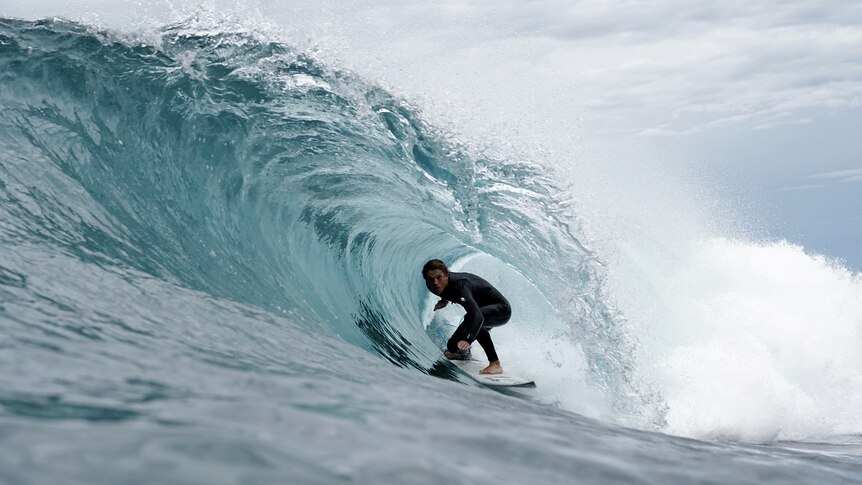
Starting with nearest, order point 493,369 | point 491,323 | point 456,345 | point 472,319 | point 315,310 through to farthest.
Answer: point 315,310 → point 472,319 → point 456,345 → point 493,369 → point 491,323

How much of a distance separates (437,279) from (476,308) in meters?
0.37

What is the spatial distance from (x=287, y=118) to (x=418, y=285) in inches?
124

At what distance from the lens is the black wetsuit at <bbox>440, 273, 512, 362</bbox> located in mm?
6211

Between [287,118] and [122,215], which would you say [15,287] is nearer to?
[122,215]

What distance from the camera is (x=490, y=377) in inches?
250

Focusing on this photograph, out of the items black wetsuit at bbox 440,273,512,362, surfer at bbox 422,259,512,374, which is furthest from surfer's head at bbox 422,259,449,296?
black wetsuit at bbox 440,273,512,362

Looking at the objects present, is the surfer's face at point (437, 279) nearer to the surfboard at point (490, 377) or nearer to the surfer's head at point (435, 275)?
the surfer's head at point (435, 275)

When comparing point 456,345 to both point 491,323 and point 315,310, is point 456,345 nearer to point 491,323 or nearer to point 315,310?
point 491,323

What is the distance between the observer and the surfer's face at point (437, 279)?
621 centimetres

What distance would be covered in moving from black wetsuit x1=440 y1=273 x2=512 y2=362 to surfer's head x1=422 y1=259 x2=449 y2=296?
0.13 m

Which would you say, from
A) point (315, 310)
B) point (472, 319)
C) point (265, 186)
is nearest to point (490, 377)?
point (472, 319)

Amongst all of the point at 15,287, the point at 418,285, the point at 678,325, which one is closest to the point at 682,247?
the point at 678,325

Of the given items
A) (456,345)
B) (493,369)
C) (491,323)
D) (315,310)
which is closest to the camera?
(315,310)

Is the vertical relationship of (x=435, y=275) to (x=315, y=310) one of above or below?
above
